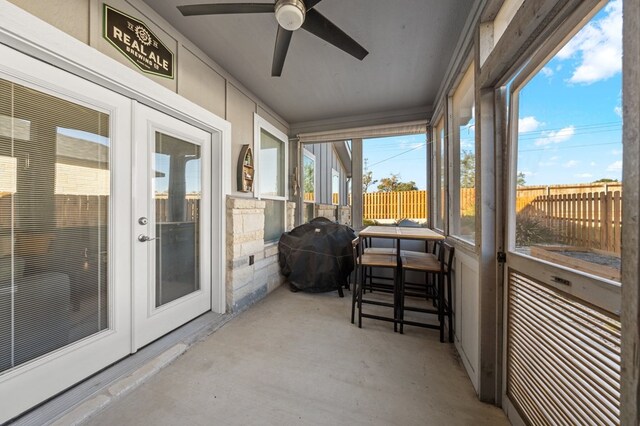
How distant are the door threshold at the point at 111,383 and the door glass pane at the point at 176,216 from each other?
0.35 meters

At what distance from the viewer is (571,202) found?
990 mm

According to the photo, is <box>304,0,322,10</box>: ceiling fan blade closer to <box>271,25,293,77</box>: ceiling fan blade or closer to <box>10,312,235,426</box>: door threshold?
<box>271,25,293,77</box>: ceiling fan blade

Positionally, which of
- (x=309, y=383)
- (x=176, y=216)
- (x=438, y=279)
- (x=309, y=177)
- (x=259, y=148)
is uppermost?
(x=259, y=148)

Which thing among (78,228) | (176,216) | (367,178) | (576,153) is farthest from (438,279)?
(78,228)

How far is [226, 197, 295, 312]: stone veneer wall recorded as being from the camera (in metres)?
2.55

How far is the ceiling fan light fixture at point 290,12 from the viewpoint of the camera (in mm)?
1396

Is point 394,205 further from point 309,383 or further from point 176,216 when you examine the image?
point 176,216

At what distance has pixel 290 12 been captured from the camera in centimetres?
142

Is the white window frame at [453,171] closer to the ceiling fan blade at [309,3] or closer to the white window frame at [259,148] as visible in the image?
the ceiling fan blade at [309,3]

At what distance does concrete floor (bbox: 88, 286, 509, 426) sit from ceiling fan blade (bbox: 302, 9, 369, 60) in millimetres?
2349

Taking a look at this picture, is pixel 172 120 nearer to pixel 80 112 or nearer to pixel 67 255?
Answer: pixel 80 112

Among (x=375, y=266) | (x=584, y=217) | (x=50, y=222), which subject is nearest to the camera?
(x=584, y=217)

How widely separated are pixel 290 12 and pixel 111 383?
2.57 meters

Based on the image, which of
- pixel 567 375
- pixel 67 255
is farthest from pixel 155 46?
pixel 567 375
